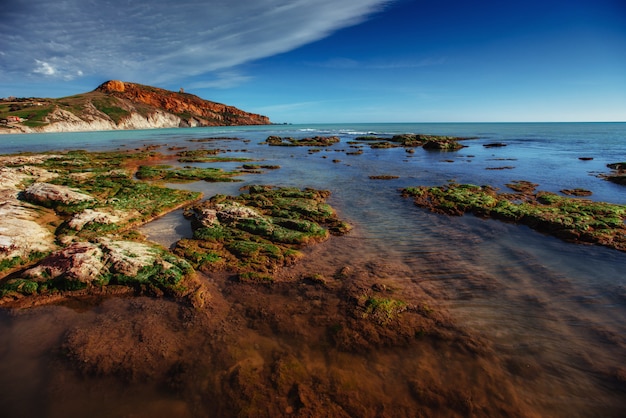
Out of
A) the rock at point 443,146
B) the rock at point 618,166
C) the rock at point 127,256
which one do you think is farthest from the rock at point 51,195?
the rock at point 443,146

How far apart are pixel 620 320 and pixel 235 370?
10.7 meters

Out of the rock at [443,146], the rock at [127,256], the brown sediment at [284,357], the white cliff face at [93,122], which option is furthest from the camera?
the white cliff face at [93,122]

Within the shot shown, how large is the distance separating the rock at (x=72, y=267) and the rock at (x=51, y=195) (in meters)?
7.93

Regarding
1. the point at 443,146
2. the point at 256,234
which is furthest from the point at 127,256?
the point at 443,146

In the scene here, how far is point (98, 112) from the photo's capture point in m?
145

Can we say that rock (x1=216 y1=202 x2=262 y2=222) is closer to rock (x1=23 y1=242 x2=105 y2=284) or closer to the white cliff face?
rock (x1=23 y1=242 x2=105 y2=284)

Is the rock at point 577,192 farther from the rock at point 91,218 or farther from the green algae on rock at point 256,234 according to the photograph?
the rock at point 91,218

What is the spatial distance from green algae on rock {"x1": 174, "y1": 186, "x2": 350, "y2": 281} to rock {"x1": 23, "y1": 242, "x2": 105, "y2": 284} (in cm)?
276

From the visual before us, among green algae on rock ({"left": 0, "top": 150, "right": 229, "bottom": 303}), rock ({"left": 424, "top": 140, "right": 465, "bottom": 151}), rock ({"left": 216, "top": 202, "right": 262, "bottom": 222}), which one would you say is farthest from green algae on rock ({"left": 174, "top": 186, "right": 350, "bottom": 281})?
rock ({"left": 424, "top": 140, "right": 465, "bottom": 151})

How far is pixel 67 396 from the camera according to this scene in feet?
19.3

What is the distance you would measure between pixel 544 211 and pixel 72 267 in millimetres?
22302

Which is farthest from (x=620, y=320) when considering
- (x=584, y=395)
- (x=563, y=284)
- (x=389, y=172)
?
(x=389, y=172)

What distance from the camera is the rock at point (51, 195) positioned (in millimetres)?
15742

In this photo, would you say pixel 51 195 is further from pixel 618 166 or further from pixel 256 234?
pixel 618 166
